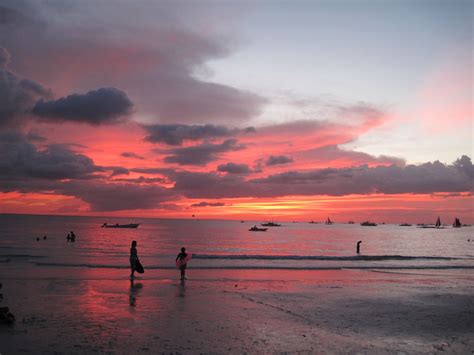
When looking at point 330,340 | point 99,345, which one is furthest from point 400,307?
point 99,345

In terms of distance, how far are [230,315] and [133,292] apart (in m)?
7.44

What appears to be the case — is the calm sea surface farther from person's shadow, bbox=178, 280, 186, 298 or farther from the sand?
the sand

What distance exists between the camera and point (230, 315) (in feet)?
54.7

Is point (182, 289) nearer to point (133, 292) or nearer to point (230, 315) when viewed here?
point (133, 292)

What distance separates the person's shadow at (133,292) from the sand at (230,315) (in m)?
0.05

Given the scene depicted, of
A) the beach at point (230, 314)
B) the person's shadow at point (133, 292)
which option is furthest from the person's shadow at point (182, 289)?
the person's shadow at point (133, 292)

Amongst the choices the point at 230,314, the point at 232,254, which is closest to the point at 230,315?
the point at 230,314

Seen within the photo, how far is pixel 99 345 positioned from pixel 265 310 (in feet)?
26.5

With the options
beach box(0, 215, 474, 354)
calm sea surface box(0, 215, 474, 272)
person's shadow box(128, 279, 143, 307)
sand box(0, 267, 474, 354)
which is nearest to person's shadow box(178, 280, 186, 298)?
beach box(0, 215, 474, 354)

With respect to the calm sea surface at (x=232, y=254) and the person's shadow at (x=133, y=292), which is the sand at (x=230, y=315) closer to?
the person's shadow at (x=133, y=292)

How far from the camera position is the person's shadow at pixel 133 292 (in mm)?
18922

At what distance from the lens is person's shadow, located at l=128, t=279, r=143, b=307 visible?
62.1ft

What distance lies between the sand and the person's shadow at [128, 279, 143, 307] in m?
0.05

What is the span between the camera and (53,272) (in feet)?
96.4
